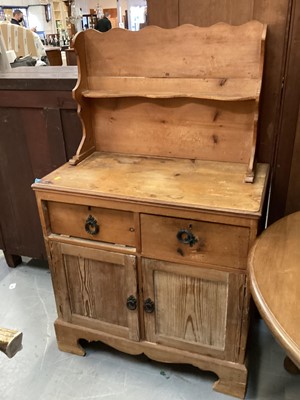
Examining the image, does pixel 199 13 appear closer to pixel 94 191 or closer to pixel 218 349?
pixel 94 191

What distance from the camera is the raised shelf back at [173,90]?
1360mm

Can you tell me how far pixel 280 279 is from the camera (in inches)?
36.1

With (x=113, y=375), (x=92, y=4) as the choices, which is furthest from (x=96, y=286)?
(x=92, y=4)

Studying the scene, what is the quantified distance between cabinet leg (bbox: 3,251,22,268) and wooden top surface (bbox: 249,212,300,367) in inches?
67.0

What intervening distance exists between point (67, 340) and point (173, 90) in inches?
46.9

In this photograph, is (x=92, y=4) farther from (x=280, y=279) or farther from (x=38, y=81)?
(x=280, y=279)

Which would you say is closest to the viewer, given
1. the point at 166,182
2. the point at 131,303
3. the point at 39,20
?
the point at 166,182

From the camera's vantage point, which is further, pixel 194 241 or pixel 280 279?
pixel 194 241

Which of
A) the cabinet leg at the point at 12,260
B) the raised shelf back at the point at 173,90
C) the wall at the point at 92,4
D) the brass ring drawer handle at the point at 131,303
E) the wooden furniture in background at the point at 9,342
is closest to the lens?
the wooden furniture in background at the point at 9,342

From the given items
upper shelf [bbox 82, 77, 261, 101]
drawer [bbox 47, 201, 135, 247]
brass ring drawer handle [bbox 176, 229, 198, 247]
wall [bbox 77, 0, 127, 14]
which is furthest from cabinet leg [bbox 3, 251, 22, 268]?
wall [bbox 77, 0, 127, 14]

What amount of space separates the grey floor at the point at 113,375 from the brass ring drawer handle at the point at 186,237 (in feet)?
2.19

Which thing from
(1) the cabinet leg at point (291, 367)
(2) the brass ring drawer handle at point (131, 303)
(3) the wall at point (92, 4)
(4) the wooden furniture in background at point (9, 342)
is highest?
(3) the wall at point (92, 4)

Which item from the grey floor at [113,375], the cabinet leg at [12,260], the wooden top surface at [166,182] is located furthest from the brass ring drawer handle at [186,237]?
the cabinet leg at [12,260]

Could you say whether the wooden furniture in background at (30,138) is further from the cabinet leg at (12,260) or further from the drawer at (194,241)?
the drawer at (194,241)
